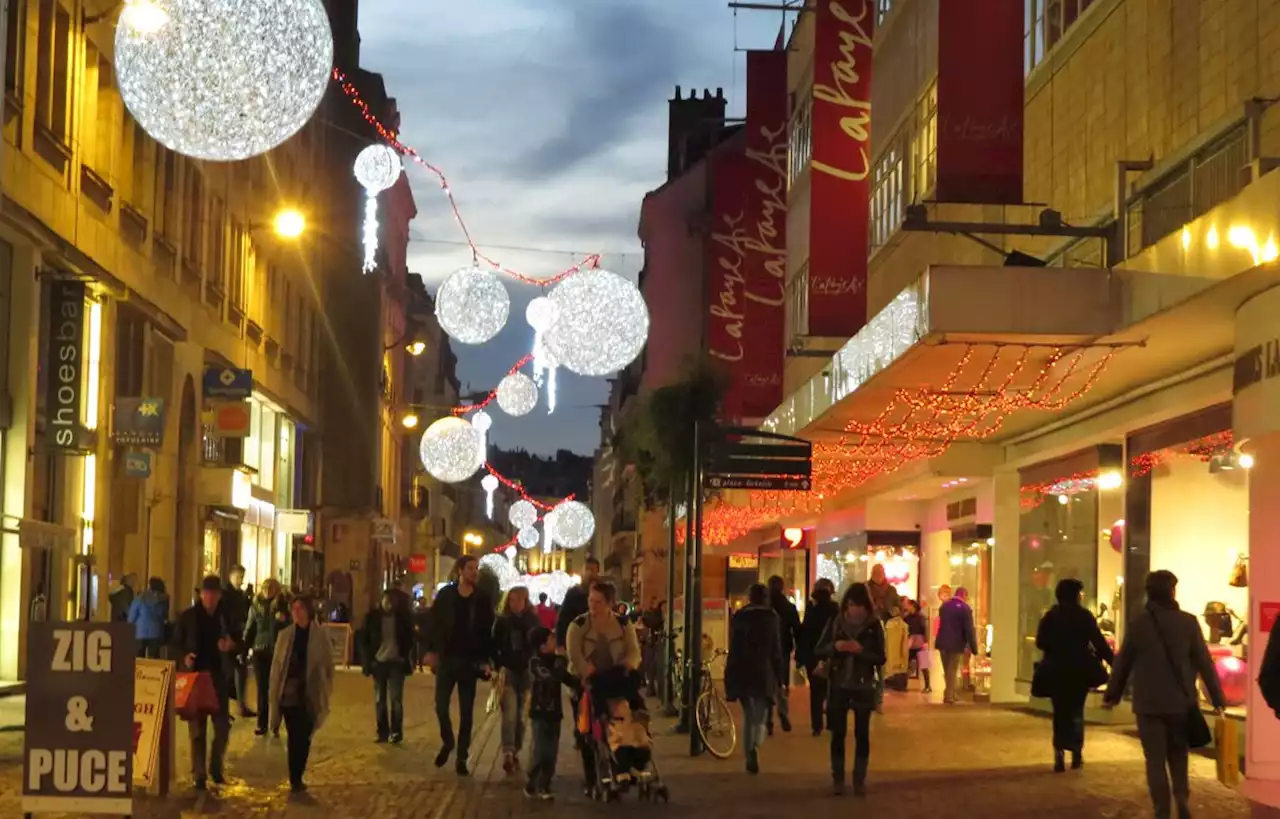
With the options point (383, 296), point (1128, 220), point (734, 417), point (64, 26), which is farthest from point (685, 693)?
point (383, 296)

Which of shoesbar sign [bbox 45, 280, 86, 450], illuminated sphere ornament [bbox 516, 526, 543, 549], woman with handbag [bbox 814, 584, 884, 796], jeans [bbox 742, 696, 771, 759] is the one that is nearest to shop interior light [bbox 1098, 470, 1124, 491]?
jeans [bbox 742, 696, 771, 759]

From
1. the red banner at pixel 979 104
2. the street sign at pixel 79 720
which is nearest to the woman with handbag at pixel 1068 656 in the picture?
the red banner at pixel 979 104

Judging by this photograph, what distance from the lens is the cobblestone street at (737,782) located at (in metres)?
13.7

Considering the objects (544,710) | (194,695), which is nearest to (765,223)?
(544,710)

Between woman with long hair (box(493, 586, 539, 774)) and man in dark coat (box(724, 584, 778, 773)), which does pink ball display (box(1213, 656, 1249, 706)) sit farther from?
woman with long hair (box(493, 586, 539, 774))

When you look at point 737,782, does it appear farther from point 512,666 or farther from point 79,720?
point 79,720

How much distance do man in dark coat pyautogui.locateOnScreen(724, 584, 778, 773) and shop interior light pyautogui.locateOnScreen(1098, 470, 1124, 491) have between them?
6.06 metres

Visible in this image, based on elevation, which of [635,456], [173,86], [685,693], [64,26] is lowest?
[685,693]

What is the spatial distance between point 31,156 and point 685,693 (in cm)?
1004

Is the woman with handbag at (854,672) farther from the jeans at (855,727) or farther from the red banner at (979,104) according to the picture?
the red banner at (979,104)

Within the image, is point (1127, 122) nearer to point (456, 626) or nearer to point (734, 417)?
point (456, 626)

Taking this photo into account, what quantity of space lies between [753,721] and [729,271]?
57.3 ft

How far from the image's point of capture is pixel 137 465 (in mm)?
27172

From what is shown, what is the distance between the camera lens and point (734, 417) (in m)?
36.8
